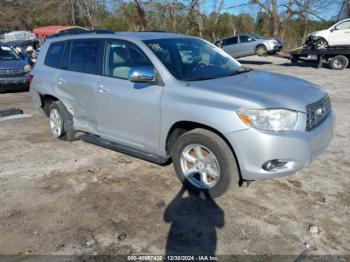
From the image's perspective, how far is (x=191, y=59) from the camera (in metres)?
4.67

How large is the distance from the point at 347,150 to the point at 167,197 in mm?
3027

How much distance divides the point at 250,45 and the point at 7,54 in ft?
49.9

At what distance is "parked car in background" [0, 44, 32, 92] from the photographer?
1118 cm

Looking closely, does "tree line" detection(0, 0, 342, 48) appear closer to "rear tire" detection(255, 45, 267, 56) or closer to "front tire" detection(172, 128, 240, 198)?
"rear tire" detection(255, 45, 267, 56)

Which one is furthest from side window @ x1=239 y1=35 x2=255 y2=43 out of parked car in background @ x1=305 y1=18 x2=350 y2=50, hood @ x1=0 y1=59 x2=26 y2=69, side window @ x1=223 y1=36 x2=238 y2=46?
hood @ x1=0 y1=59 x2=26 y2=69

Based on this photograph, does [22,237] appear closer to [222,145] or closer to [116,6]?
[222,145]

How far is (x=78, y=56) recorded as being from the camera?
5527 millimetres

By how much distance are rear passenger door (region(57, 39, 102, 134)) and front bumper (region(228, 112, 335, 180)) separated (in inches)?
95.1

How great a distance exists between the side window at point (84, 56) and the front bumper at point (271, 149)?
2.54 meters

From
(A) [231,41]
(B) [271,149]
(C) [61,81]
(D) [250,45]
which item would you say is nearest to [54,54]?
(C) [61,81]

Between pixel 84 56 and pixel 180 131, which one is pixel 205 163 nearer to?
pixel 180 131

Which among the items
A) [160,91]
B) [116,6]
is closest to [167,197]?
[160,91]

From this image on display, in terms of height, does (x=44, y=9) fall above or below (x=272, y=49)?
above

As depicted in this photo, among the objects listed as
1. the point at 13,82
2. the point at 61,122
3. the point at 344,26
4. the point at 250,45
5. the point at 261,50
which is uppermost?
the point at 344,26
